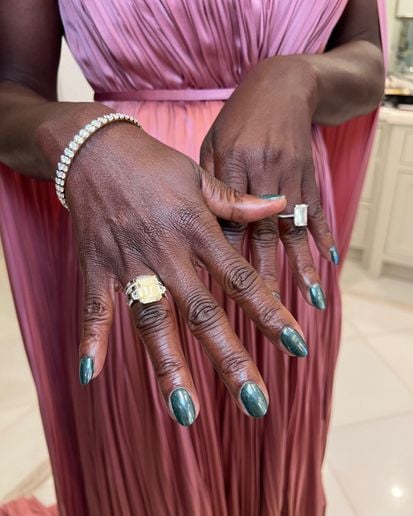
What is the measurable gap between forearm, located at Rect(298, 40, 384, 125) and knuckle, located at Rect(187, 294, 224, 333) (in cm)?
28

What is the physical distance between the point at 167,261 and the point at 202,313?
0.15 ft

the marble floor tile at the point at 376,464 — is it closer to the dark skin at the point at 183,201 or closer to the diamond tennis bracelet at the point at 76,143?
the dark skin at the point at 183,201

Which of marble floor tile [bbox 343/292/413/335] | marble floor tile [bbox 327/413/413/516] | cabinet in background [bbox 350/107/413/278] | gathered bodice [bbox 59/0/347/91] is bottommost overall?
marble floor tile [bbox 343/292/413/335]

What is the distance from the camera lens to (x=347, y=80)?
555 millimetres

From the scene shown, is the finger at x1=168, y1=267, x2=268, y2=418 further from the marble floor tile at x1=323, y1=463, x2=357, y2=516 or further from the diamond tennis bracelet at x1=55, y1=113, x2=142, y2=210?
the marble floor tile at x1=323, y1=463, x2=357, y2=516

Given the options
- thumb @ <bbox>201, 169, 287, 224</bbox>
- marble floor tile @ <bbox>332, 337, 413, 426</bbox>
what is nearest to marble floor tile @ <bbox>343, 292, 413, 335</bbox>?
marble floor tile @ <bbox>332, 337, 413, 426</bbox>

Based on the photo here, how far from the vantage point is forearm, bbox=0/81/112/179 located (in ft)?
1.29

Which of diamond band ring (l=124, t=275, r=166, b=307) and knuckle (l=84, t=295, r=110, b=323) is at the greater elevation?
diamond band ring (l=124, t=275, r=166, b=307)

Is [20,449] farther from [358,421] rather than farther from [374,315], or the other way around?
[374,315]

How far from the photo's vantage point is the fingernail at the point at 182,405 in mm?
325

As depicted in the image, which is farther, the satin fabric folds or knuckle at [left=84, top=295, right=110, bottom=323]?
the satin fabric folds

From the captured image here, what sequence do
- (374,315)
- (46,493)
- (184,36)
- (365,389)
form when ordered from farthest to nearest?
(374,315) → (365,389) → (46,493) → (184,36)

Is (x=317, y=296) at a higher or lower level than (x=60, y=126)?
lower

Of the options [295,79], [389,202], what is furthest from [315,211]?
[389,202]
